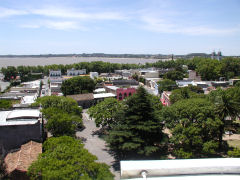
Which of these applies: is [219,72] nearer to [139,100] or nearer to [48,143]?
[139,100]

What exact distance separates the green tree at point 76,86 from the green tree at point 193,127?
101 ft

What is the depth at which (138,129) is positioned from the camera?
18.9m

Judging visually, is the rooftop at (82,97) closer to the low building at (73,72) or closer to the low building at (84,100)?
the low building at (84,100)

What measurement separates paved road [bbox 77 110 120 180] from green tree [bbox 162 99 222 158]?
20.2 feet

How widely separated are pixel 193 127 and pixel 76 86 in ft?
114

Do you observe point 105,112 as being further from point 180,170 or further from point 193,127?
point 180,170

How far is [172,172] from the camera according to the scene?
684cm

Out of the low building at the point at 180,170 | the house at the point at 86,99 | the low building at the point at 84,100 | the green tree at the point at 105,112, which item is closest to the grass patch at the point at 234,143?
the green tree at the point at 105,112

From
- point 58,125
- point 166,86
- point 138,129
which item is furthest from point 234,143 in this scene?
point 166,86

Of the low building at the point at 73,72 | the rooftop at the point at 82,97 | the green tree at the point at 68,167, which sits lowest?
the rooftop at the point at 82,97

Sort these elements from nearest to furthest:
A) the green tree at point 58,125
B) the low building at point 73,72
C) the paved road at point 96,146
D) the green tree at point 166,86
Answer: the paved road at point 96,146, the green tree at point 58,125, the green tree at point 166,86, the low building at point 73,72

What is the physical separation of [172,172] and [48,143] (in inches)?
554

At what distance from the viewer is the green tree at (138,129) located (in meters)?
18.2

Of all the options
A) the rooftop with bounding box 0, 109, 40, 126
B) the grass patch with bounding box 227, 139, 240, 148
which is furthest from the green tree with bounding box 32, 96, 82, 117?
the grass patch with bounding box 227, 139, 240, 148
